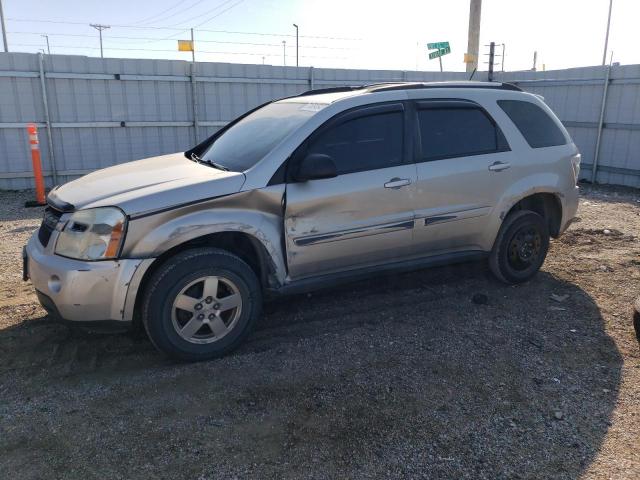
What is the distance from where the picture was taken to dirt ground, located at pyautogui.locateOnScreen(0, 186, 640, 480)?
2742mm

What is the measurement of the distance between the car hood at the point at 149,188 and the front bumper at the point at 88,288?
37 centimetres

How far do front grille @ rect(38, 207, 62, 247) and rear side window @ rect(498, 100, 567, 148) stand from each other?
12.7 ft

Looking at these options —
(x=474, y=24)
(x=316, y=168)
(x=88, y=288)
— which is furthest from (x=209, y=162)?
(x=474, y=24)

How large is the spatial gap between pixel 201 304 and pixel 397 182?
177 cm

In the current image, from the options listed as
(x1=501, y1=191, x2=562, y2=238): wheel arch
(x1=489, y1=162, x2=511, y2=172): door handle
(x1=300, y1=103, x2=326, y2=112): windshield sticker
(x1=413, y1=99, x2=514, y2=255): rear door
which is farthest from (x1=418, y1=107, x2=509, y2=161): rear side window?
(x1=300, y1=103, x2=326, y2=112): windshield sticker

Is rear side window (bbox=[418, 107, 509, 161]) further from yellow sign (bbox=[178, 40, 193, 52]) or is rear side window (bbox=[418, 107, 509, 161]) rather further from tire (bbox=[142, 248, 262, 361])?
yellow sign (bbox=[178, 40, 193, 52])

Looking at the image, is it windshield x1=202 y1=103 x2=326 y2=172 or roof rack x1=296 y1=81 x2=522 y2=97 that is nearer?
windshield x1=202 y1=103 x2=326 y2=172

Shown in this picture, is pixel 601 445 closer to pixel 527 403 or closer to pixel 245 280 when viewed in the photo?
pixel 527 403

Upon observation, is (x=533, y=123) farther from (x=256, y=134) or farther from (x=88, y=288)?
(x=88, y=288)

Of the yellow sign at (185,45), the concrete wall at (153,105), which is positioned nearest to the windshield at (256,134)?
the concrete wall at (153,105)

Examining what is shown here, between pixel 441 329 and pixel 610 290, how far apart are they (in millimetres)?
1999

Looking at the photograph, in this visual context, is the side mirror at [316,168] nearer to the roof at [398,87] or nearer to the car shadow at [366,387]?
the roof at [398,87]

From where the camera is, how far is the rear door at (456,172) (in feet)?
14.4

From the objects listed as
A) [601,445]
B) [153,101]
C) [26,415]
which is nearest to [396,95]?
[601,445]
